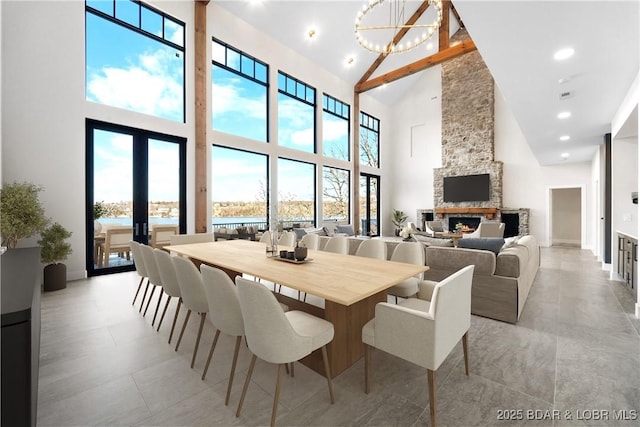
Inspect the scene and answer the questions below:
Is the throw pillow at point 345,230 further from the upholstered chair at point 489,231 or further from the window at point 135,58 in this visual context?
the window at point 135,58

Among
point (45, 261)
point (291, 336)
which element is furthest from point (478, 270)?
point (45, 261)

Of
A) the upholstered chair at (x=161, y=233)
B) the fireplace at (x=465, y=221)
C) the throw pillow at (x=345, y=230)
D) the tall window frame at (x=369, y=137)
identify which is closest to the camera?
the upholstered chair at (x=161, y=233)

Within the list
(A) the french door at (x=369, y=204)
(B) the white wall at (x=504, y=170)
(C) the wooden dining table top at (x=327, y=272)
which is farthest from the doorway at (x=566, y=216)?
(C) the wooden dining table top at (x=327, y=272)

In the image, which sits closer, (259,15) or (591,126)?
(591,126)

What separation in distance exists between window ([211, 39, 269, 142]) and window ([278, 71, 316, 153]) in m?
0.56

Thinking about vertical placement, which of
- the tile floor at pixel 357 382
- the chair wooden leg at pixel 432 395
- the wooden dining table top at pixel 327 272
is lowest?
the tile floor at pixel 357 382

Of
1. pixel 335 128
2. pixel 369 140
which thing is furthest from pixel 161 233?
pixel 369 140

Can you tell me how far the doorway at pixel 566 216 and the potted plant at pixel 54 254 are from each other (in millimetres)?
12222

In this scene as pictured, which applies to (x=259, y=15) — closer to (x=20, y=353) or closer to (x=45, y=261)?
(x=45, y=261)

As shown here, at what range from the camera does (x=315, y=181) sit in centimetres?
872

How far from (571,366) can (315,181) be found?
286 inches

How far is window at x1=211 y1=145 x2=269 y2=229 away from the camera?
6.46 m

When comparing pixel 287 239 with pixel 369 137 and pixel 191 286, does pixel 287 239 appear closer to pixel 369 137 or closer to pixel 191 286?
pixel 191 286

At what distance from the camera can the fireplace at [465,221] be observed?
9.63 meters
